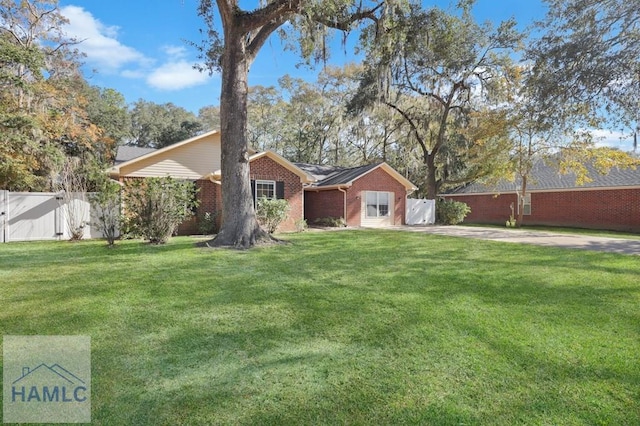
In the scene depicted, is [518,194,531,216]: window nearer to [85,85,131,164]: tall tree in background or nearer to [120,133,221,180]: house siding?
[120,133,221,180]: house siding

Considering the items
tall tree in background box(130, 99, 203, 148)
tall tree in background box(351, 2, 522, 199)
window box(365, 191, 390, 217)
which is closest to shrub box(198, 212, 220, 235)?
window box(365, 191, 390, 217)

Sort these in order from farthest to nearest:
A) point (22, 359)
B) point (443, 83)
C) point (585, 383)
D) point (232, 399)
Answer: point (443, 83), point (22, 359), point (585, 383), point (232, 399)

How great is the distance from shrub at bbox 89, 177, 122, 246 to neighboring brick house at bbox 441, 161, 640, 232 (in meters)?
21.2

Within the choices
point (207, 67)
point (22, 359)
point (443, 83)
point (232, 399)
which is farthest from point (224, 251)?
point (443, 83)

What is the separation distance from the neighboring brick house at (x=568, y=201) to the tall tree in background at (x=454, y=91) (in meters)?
3.14

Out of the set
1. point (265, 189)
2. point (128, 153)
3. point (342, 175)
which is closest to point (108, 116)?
point (128, 153)

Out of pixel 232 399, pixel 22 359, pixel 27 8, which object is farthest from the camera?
Answer: pixel 27 8

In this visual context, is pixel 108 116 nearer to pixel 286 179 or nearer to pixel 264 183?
pixel 264 183

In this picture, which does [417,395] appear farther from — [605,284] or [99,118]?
[99,118]

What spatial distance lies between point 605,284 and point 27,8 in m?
23.0

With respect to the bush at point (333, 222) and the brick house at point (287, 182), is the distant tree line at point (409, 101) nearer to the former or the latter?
the brick house at point (287, 182)

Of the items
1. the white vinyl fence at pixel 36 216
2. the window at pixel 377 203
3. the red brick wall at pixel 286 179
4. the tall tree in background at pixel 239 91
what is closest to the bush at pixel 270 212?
the red brick wall at pixel 286 179

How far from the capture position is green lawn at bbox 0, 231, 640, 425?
2609 millimetres

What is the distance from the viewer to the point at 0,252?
881 cm
